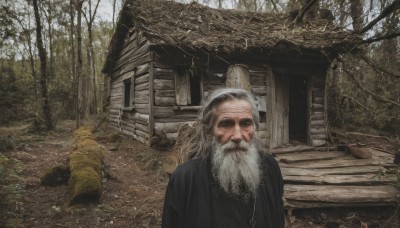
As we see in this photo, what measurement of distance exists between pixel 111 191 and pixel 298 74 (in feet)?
22.7

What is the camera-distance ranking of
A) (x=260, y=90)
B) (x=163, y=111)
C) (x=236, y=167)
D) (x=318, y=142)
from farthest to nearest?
(x=318, y=142)
(x=260, y=90)
(x=163, y=111)
(x=236, y=167)

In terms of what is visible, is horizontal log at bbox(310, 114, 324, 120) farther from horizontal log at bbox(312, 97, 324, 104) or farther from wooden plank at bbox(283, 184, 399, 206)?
wooden plank at bbox(283, 184, 399, 206)

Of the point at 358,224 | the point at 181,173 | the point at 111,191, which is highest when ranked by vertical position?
the point at 181,173

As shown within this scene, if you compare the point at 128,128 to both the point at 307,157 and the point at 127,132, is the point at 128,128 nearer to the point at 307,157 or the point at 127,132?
the point at 127,132

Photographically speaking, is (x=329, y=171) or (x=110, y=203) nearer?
(x=110, y=203)

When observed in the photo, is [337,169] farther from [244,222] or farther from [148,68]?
[148,68]

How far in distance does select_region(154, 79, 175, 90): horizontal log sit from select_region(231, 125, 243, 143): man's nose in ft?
22.4

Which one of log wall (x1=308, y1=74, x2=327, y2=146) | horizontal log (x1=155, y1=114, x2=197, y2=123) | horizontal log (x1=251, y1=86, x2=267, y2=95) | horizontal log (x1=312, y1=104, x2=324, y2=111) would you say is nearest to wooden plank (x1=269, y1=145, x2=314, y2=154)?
log wall (x1=308, y1=74, x2=327, y2=146)

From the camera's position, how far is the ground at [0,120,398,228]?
173 inches

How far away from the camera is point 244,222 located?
2123 mm

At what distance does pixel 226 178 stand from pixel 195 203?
0.31 metres

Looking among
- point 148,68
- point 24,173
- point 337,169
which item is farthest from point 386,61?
point 24,173

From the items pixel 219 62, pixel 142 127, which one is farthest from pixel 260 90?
pixel 142 127

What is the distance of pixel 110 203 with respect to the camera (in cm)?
517
